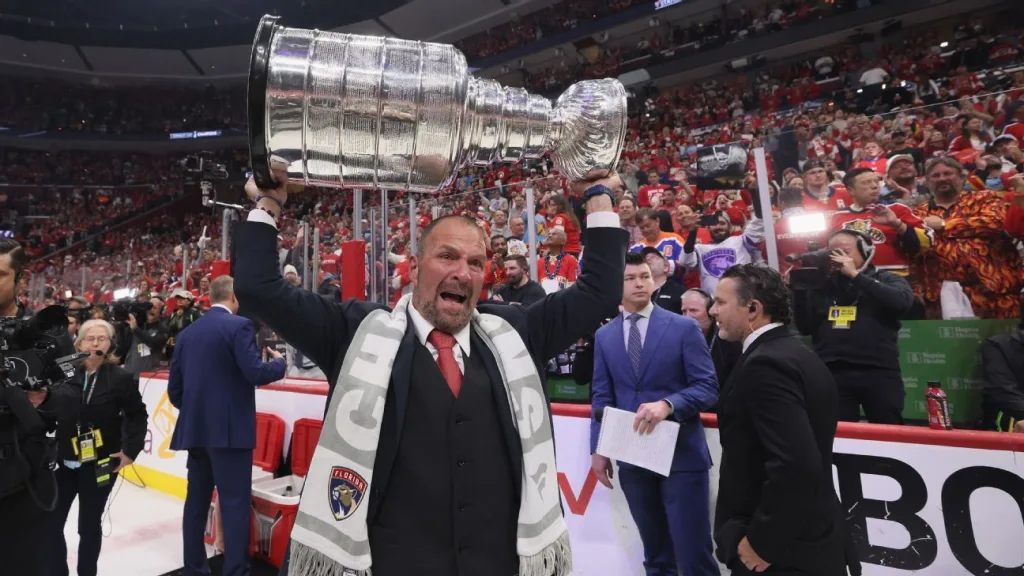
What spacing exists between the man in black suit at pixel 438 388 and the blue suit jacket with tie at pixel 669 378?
136 cm

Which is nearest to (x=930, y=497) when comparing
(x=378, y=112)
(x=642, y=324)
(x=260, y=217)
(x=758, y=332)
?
(x=758, y=332)

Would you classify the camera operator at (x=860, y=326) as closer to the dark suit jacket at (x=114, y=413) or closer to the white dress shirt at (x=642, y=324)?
the white dress shirt at (x=642, y=324)

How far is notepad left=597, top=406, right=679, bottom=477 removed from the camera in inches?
103

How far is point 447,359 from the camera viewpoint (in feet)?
4.73

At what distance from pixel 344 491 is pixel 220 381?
240 cm

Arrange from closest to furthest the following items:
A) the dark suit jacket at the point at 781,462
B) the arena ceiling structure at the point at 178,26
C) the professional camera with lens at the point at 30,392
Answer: the dark suit jacket at the point at 781,462
the professional camera with lens at the point at 30,392
the arena ceiling structure at the point at 178,26

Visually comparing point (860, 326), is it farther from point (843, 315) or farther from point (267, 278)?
point (267, 278)

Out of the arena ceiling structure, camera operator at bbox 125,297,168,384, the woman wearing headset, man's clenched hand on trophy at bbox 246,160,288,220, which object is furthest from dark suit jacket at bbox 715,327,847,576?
the arena ceiling structure

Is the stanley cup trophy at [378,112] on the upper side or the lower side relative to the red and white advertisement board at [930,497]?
upper

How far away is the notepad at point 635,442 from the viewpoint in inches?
103

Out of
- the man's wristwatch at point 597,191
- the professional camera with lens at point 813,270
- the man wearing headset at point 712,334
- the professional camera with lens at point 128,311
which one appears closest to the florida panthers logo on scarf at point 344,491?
the man's wristwatch at point 597,191

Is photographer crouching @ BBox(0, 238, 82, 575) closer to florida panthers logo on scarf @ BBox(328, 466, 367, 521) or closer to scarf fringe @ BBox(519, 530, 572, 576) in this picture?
florida panthers logo on scarf @ BBox(328, 466, 367, 521)

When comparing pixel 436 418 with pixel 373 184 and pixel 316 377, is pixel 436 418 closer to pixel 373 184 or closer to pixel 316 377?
pixel 373 184

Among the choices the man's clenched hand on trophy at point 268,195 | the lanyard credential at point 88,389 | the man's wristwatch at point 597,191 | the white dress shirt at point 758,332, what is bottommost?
the lanyard credential at point 88,389
